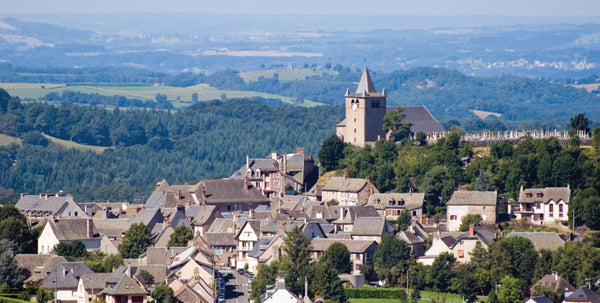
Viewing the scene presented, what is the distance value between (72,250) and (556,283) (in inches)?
1135

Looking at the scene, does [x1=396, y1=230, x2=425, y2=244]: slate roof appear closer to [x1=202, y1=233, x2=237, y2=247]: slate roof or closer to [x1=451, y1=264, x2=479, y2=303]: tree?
[x1=451, y1=264, x2=479, y2=303]: tree

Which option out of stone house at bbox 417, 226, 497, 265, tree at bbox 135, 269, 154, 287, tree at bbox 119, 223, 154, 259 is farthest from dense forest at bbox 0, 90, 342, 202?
tree at bbox 135, 269, 154, 287

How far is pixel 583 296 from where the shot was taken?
6750 cm

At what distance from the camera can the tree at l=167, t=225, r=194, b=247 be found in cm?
8219

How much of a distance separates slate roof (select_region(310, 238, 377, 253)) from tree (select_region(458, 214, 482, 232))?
6.68 metres

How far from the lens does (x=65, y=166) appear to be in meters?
171

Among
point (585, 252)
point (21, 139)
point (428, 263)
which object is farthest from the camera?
point (21, 139)

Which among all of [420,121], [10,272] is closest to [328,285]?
[10,272]

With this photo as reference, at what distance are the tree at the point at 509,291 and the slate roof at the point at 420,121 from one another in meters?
31.8

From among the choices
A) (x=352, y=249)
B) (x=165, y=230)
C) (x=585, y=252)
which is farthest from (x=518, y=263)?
(x=165, y=230)

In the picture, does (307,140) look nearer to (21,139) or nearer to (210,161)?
(210,161)

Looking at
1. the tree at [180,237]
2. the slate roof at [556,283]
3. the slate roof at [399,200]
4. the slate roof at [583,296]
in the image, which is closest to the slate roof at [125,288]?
the tree at [180,237]

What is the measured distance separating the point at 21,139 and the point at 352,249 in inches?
4414

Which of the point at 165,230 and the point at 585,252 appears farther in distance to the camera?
the point at 165,230
